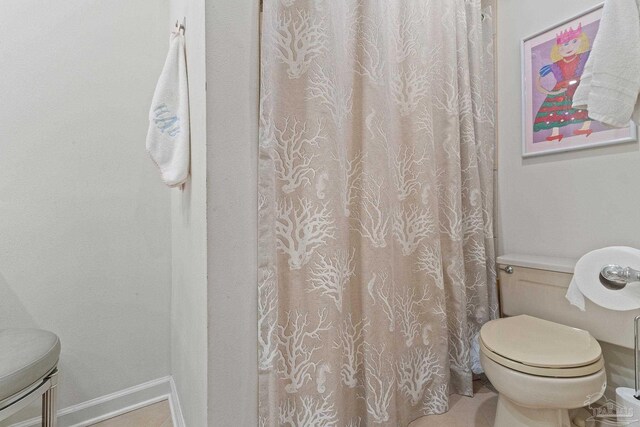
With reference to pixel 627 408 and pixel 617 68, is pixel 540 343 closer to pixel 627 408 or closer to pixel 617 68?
pixel 627 408

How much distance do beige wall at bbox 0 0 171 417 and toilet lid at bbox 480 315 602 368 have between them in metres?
1.65

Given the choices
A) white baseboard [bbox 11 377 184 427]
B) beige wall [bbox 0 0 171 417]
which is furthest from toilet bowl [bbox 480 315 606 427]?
beige wall [bbox 0 0 171 417]

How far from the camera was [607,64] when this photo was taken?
1.00 m

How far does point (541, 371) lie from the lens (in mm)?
937

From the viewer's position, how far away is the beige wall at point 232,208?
831 mm

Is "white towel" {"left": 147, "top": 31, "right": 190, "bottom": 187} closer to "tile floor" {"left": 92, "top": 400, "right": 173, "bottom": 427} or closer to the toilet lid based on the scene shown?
"tile floor" {"left": 92, "top": 400, "right": 173, "bottom": 427}

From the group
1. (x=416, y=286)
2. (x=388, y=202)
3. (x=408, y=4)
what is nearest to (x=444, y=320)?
(x=416, y=286)

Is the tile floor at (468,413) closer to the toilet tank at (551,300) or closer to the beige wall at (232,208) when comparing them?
the toilet tank at (551,300)

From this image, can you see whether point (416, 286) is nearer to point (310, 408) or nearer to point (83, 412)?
point (310, 408)

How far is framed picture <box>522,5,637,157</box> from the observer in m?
1.28

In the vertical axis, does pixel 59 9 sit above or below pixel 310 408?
above

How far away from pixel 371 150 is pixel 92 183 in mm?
1372

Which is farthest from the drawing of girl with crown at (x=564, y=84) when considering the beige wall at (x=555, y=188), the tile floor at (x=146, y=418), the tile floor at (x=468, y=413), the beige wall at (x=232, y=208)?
the tile floor at (x=146, y=418)

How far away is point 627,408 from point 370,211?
116 centimetres
